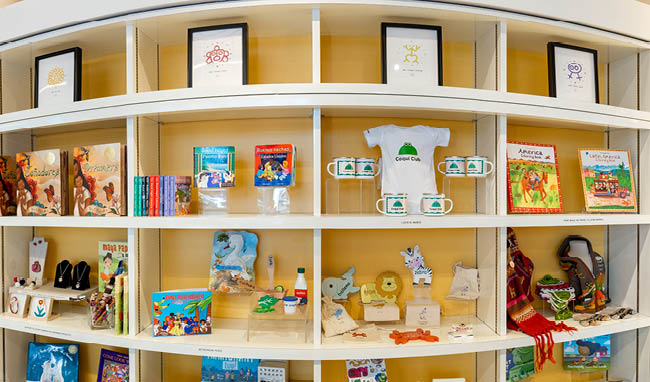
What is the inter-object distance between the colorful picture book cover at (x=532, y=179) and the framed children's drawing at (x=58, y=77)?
218cm

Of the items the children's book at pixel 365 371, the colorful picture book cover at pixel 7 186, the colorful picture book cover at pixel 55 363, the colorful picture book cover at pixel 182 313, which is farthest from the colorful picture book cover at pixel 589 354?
the colorful picture book cover at pixel 7 186

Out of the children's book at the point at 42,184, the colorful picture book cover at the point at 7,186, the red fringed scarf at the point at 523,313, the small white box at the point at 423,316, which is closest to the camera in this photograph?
the red fringed scarf at the point at 523,313

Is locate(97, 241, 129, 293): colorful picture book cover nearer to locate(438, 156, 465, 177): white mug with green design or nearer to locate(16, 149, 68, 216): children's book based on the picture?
locate(16, 149, 68, 216): children's book

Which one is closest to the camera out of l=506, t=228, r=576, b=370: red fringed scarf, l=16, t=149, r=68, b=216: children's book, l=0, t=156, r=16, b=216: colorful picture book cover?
l=506, t=228, r=576, b=370: red fringed scarf

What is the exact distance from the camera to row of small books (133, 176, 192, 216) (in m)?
1.64

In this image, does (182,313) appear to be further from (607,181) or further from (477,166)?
(607,181)

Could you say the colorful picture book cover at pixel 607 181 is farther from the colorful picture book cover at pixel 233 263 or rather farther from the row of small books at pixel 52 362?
the row of small books at pixel 52 362

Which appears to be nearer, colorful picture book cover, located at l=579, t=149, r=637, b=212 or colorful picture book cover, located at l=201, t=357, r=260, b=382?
colorful picture book cover, located at l=201, t=357, r=260, b=382

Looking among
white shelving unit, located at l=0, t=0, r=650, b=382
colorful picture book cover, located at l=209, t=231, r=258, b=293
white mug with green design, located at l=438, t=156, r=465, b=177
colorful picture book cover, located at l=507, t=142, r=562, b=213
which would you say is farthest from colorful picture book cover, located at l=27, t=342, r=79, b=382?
colorful picture book cover, located at l=507, t=142, r=562, b=213

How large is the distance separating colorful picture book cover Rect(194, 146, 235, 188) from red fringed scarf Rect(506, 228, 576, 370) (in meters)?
1.43

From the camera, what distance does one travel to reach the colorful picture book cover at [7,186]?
6.42 ft

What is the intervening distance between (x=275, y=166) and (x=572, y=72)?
5.15 ft

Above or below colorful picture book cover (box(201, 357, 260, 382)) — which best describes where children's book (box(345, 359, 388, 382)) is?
above

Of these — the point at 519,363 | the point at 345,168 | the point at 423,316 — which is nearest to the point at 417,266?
the point at 423,316
